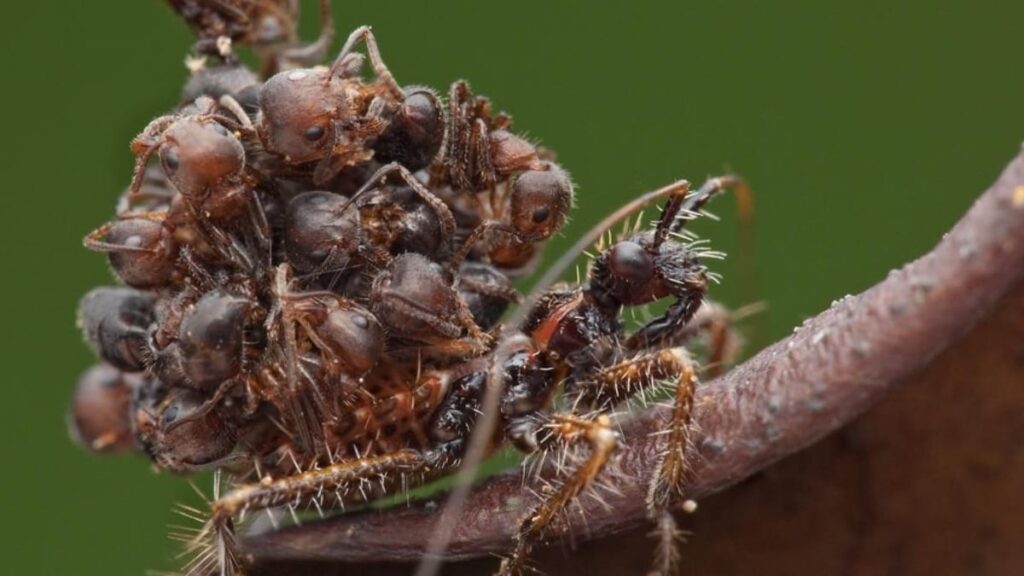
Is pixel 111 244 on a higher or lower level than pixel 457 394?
higher

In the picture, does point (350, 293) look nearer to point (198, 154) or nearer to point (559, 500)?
point (198, 154)

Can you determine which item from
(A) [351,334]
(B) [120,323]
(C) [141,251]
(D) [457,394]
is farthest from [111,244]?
(D) [457,394]

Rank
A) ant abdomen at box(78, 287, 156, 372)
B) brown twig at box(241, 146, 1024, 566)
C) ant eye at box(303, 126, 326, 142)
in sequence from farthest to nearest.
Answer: ant abdomen at box(78, 287, 156, 372)
ant eye at box(303, 126, 326, 142)
brown twig at box(241, 146, 1024, 566)

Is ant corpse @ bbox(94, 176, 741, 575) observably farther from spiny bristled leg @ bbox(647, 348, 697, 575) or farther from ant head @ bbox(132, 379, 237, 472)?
spiny bristled leg @ bbox(647, 348, 697, 575)

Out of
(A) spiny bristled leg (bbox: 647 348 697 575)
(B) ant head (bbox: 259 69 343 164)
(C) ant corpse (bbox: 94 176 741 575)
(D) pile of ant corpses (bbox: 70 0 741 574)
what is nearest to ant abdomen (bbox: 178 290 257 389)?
(D) pile of ant corpses (bbox: 70 0 741 574)

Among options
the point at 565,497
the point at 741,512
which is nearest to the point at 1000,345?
the point at 741,512

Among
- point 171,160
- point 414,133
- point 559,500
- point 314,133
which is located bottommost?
point 559,500
